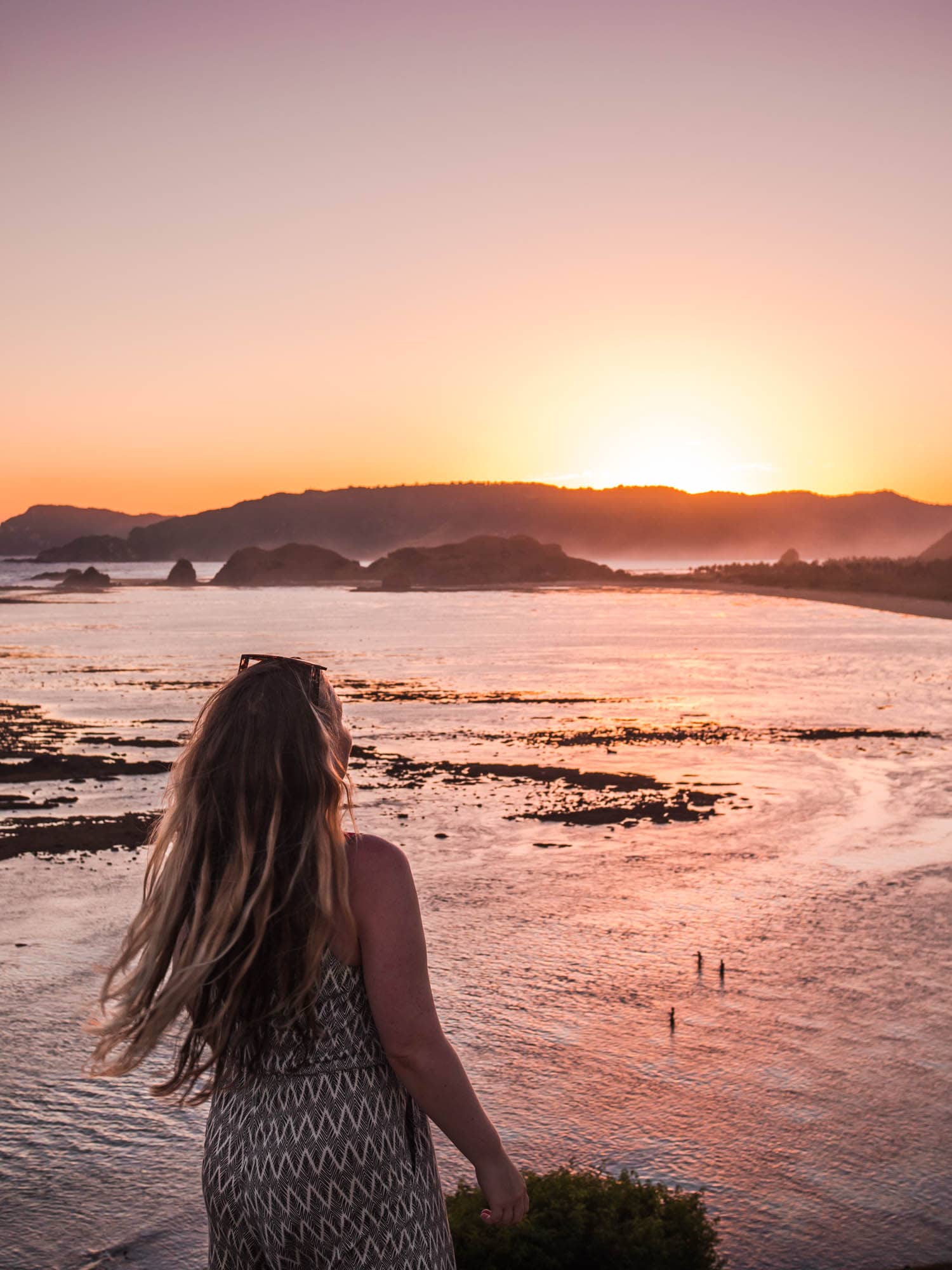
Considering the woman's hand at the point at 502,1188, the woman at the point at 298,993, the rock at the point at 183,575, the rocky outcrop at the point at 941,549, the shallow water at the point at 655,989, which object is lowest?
the shallow water at the point at 655,989

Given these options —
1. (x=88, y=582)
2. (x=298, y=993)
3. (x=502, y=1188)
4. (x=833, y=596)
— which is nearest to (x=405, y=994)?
(x=298, y=993)

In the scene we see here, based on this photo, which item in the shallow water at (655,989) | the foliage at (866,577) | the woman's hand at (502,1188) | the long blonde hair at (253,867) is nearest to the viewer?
the long blonde hair at (253,867)

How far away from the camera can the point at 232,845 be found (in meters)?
2.09

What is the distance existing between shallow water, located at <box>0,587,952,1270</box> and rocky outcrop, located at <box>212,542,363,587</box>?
141 m

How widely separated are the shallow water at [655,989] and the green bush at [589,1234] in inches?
39.3

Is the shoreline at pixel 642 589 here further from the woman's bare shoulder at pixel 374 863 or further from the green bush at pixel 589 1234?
the woman's bare shoulder at pixel 374 863

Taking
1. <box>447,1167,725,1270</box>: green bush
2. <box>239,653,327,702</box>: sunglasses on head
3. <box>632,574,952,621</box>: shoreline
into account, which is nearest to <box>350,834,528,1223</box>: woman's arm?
<box>239,653,327,702</box>: sunglasses on head

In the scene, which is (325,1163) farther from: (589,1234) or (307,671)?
(589,1234)

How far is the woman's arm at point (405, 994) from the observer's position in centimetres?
207

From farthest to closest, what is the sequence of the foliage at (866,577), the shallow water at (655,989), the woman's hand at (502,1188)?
the foliage at (866,577) → the shallow water at (655,989) → the woman's hand at (502,1188)

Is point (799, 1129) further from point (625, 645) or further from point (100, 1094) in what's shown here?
point (625, 645)

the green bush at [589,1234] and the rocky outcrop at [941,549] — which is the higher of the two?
Answer: the rocky outcrop at [941,549]

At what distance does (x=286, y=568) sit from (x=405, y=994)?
167 metres

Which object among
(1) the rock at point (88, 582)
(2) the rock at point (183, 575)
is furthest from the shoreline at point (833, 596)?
(2) the rock at point (183, 575)
